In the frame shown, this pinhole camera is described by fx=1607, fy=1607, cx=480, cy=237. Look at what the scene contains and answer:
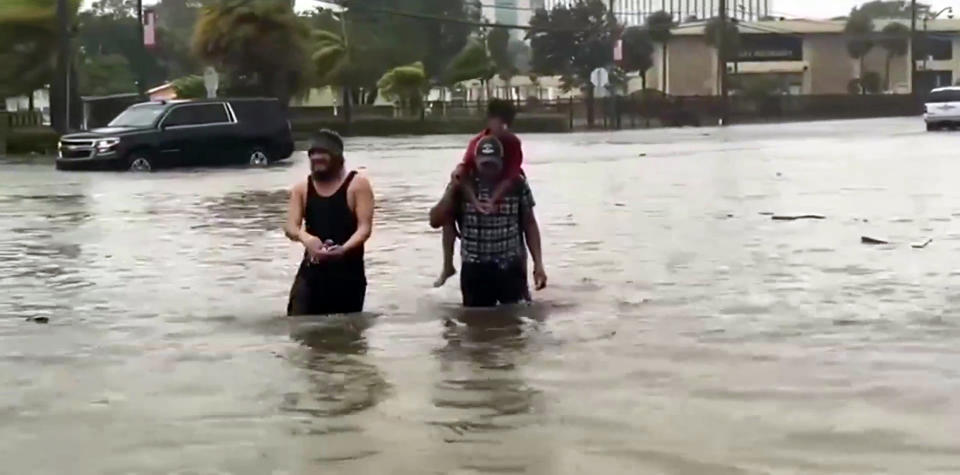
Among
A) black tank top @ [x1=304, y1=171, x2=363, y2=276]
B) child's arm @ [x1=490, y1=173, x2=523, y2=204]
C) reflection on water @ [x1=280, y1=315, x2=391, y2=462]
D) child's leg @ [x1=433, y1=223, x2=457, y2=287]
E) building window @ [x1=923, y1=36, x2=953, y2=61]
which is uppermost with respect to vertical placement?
building window @ [x1=923, y1=36, x2=953, y2=61]

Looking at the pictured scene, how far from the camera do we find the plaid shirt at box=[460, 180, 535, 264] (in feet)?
31.6

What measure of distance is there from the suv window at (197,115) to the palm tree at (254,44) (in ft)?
64.4

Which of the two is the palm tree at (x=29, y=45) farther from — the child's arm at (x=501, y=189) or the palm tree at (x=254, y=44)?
the child's arm at (x=501, y=189)

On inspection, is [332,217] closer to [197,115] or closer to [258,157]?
[197,115]

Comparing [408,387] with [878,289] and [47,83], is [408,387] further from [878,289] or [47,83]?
[47,83]

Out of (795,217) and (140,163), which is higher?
(140,163)

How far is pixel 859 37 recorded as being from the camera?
4077 inches

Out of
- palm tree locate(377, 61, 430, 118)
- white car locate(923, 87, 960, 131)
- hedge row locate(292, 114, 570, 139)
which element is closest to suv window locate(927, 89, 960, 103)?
white car locate(923, 87, 960, 131)

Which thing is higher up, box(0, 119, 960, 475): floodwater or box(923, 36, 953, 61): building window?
box(923, 36, 953, 61): building window

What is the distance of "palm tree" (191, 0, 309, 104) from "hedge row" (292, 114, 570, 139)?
2273 mm

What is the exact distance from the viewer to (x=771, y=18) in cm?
11244

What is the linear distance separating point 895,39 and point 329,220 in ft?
324

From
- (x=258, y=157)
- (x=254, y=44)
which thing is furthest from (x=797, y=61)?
(x=258, y=157)

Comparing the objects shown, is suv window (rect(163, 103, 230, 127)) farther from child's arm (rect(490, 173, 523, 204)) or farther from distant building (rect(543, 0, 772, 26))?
distant building (rect(543, 0, 772, 26))
